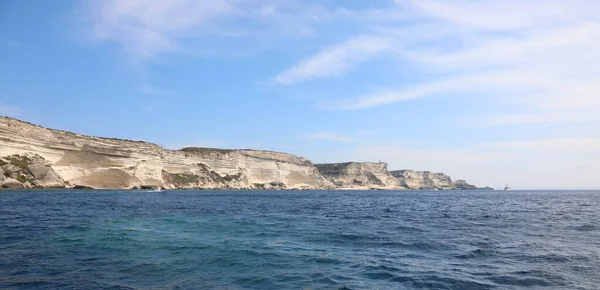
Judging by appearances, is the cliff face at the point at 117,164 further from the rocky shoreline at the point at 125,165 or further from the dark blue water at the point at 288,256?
the dark blue water at the point at 288,256

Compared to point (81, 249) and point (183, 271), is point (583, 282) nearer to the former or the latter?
point (183, 271)

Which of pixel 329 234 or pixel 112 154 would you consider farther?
pixel 112 154

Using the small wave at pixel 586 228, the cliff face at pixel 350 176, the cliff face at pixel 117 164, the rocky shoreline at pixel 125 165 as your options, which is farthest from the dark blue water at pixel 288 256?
the cliff face at pixel 350 176

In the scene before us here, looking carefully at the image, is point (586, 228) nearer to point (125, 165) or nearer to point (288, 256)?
point (288, 256)

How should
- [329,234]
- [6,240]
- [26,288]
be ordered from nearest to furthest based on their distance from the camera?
[26,288], [6,240], [329,234]

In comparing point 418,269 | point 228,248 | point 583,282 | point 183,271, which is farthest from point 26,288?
point 583,282

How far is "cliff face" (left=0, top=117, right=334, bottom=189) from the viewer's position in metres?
66.0

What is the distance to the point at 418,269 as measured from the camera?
41.1 ft

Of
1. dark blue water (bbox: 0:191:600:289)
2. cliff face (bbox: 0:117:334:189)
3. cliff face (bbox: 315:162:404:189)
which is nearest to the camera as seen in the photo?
dark blue water (bbox: 0:191:600:289)

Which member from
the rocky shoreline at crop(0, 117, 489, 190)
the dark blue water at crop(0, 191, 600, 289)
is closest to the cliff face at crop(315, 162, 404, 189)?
the rocky shoreline at crop(0, 117, 489, 190)

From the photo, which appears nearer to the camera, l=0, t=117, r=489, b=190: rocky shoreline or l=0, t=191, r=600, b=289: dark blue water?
l=0, t=191, r=600, b=289: dark blue water

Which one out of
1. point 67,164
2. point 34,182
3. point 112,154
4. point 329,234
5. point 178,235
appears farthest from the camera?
point 112,154

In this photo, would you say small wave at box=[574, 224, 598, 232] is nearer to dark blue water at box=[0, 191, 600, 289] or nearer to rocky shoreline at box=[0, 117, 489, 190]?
dark blue water at box=[0, 191, 600, 289]

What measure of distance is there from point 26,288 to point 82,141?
268ft
